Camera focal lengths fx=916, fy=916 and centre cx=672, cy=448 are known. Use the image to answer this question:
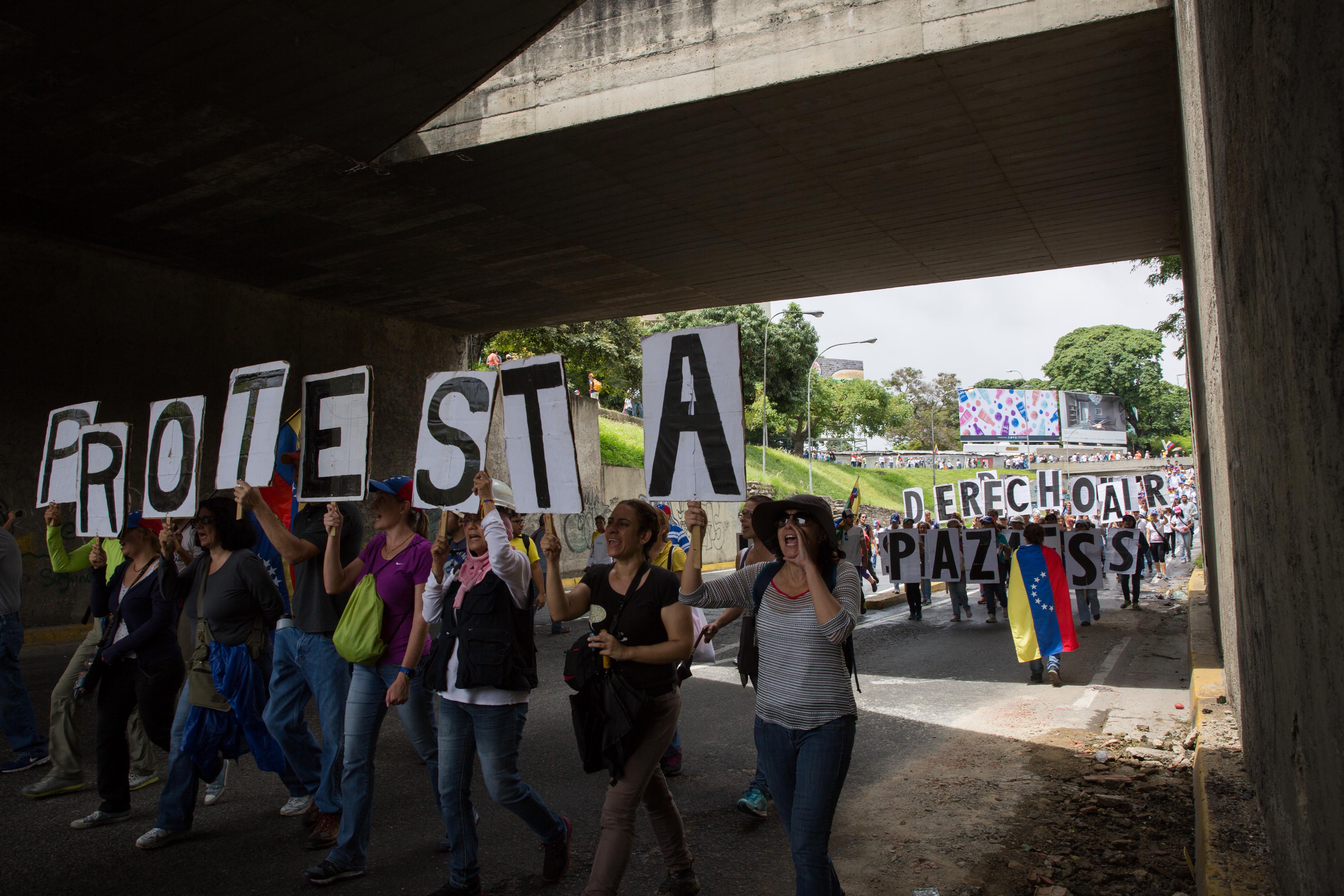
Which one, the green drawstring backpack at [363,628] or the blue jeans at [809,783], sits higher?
the green drawstring backpack at [363,628]

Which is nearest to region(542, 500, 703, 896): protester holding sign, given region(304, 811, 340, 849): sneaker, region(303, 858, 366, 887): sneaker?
region(303, 858, 366, 887): sneaker

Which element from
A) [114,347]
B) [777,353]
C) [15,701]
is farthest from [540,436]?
[777,353]

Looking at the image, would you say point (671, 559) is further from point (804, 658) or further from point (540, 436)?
point (804, 658)

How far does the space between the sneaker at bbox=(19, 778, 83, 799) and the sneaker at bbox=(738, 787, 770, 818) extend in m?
4.34

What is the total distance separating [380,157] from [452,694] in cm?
833

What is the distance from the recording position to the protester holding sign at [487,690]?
164 inches

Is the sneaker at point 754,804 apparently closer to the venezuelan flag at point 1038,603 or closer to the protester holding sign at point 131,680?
the protester holding sign at point 131,680

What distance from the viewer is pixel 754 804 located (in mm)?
5410

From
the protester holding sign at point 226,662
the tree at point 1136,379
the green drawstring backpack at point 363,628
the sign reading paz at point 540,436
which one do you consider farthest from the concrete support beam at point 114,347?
the tree at point 1136,379

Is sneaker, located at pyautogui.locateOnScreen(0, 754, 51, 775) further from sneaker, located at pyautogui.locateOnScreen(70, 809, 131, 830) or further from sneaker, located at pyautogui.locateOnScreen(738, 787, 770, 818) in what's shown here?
sneaker, located at pyautogui.locateOnScreen(738, 787, 770, 818)

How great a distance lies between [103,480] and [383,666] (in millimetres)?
4201

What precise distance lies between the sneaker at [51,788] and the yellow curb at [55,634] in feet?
25.5

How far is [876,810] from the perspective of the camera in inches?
220

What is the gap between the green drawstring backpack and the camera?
15.3ft
